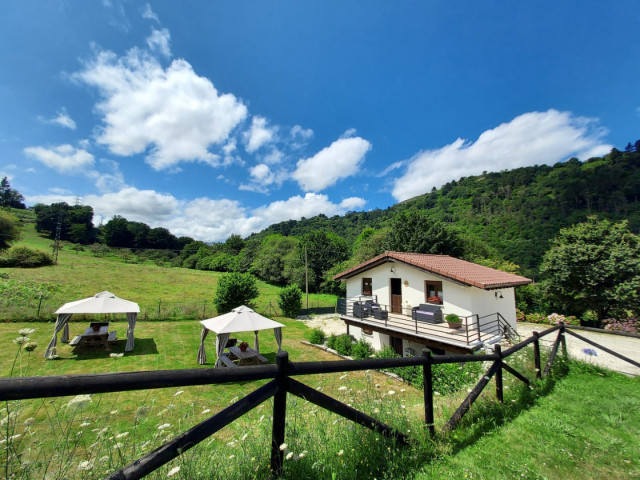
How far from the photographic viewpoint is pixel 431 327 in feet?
37.1

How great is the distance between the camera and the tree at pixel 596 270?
13602 mm

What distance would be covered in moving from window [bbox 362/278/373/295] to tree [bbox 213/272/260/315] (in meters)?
9.15

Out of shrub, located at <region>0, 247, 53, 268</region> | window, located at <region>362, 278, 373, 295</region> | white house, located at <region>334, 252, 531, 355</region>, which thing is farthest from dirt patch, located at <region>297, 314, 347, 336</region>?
shrub, located at <region>0, 247, 53, 268</region>

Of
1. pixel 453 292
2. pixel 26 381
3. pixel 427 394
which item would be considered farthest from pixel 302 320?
pixel 26 381

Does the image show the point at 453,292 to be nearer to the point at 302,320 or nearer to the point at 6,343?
the point at 302,320

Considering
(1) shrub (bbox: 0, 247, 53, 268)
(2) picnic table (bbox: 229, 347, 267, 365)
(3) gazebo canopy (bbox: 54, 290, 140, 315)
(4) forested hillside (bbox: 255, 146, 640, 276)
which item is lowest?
(2) picnic table (bbox: 229, 347, 267, 365)

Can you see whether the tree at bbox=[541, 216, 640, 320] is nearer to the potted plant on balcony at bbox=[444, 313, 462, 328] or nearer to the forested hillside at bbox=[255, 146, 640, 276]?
the potted plant on balcony at bbox=[444, 313, 462, 328]

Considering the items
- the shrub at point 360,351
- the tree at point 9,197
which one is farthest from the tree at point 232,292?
the tree at point 9,197

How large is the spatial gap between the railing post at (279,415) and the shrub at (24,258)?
40842 mm

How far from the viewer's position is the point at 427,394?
8.30ft

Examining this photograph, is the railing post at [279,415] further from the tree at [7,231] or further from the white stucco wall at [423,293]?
the tree at [7,231]

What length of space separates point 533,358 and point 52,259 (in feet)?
147

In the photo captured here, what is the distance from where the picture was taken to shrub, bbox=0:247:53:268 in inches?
1062

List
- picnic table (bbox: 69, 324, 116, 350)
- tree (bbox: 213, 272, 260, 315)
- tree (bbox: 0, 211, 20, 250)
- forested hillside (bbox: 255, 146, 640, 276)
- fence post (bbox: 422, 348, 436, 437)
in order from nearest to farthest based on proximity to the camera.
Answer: fence post (bbox: 422, 348, 436, 437), picnic table (bbox: 69, 324, 116, 350), tree (bbox: 213, 272, 260, 315), tree (bbox: 0, 211, 20, 250), forested hillside (bbox: 255, 146, 640, 276)
